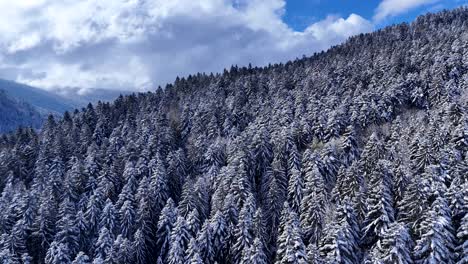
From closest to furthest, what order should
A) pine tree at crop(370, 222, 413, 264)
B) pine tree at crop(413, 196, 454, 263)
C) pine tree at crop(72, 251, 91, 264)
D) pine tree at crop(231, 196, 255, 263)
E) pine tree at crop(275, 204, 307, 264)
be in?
pine tree at crop(413, 196, 454, 263)
pine tree at crop(370, 222, 413, 264)
pine tree at crop(275, 204, 307, 264)
pine tree at crop(231, 196, 255, 263)
pine tree at crop(72, 251, 91, 264)

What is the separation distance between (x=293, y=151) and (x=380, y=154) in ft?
51.0

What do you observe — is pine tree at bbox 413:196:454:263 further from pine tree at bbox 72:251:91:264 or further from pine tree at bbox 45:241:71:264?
pine tree at bbox 45:241:71:264

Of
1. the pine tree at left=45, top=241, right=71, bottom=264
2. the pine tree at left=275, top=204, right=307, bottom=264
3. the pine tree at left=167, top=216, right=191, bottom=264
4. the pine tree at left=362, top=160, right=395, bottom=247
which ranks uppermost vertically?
the pine tree at left=362, top=160, right=395, bottom=247

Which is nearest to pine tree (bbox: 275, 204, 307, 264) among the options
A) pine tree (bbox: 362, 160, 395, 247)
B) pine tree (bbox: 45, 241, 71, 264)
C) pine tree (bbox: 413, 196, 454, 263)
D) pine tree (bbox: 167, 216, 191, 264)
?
pine tree (bbox: 362, 160, 395, 247)

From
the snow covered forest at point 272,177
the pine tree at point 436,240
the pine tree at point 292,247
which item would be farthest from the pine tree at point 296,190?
the pine tree at point 436,240

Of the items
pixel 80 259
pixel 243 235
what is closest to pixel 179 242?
pixel 243 235

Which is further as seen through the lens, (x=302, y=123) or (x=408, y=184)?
(x=302, y=123)

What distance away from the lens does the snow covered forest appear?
46781mm

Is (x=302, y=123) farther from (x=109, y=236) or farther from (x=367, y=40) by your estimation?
(x=367, y=40)

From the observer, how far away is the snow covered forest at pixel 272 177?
4678 cm

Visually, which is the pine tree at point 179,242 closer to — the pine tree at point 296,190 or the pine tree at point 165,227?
the pine tree at point 165,227

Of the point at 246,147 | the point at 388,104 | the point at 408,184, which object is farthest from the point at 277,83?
the point at 408,184

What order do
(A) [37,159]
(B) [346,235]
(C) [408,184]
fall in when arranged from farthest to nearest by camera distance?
1. (A) [37,159]
2. (C) [408,184]
3. (B) [346,235]

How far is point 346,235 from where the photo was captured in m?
45.3
